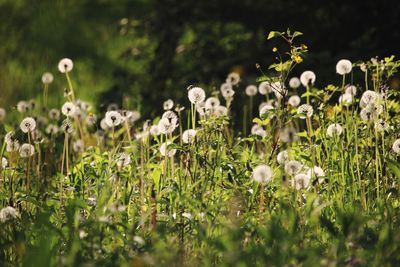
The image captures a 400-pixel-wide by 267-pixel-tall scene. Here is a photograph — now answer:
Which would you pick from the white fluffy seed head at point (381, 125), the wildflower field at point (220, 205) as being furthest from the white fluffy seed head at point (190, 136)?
the white fluffy seed head at point (381, 125)

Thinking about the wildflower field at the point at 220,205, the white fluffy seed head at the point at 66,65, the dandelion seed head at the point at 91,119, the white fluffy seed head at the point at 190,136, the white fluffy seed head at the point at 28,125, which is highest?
the white fluffy seed head at the point at 66,65

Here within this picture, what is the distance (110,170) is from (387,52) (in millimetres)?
3091

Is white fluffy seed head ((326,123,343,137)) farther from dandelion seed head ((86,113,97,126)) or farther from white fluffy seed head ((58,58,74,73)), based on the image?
white fluffy seed head ((58,58,74,73))

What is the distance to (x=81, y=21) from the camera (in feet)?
30.8

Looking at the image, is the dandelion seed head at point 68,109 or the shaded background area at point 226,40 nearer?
the dandelion seed head at point 68,109

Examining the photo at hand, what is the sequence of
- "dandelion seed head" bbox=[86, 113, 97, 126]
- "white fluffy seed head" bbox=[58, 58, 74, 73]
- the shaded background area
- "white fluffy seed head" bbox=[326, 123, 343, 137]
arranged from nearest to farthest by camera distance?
"white fluffy seed head" bbox=[326, 123, 343, 137], "dandelion seed head" bbox=[86, 113, 97, 126], "white fluffy seed head" bbox=[58, 58, 74, 73], the shaded background area

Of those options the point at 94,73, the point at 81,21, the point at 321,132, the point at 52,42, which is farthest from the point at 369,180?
the point at 81,21

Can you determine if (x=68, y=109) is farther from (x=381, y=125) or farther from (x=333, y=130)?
(x=381, y=125)

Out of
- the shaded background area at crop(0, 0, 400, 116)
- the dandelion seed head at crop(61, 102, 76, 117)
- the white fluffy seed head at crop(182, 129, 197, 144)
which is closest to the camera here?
the white fluffy seed head at crop(182, 129, 197, 144)

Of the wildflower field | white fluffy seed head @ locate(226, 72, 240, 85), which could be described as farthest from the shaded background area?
the wildflower field

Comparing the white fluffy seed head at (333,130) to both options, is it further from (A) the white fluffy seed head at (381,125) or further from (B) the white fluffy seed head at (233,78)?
(B) the white fluffy seed head at (233,78)

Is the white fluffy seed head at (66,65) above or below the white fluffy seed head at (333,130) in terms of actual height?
above

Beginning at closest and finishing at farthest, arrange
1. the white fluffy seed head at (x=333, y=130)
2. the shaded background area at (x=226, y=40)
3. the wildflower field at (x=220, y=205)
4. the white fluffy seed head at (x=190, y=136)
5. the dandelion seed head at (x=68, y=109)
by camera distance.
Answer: the wildflower field at (x=220, y=205), the white fluffy seed head at (x=190, y=136), the white fluffy seed head at (x=333, y=130), the dandelion seed head at (x=68, y=109), the shaded background area at (x=226, y=40)

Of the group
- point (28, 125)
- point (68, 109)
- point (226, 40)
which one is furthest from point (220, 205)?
point (226, 40)
